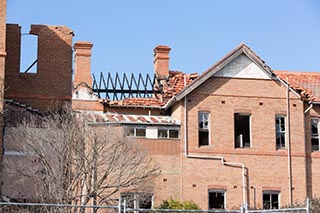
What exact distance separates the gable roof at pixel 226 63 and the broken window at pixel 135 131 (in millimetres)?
2547

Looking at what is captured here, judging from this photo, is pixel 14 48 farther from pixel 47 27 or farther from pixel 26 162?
pixel 26 162

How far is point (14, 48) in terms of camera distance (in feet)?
135

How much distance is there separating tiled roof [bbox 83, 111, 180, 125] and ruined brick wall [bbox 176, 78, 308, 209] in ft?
3.75

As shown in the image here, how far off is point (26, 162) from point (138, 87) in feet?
34.2

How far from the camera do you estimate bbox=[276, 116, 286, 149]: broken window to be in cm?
4000

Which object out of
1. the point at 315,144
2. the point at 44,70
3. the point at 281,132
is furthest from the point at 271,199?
the point at 44,70

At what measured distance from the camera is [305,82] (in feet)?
143

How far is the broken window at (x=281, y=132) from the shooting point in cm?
4000

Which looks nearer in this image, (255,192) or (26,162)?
(26,162)

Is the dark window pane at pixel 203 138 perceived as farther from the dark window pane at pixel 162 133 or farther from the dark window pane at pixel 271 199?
the dark window pane at pixel 271 199

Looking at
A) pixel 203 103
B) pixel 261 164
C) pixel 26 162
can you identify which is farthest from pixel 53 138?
pixel 261 164

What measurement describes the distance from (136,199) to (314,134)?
464 inches

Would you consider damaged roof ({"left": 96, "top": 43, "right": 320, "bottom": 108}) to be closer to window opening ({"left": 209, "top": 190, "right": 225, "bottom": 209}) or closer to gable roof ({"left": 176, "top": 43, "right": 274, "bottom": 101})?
gable roof ({"left": 176, "top": 43, "right": 274, "bottom": 101})

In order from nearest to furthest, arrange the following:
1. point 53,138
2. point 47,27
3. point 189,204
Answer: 1. point 53,138
2. point 189,204
3. point 47,27
